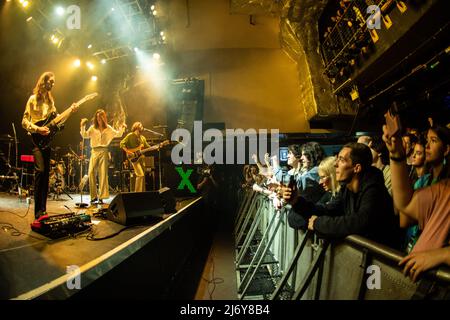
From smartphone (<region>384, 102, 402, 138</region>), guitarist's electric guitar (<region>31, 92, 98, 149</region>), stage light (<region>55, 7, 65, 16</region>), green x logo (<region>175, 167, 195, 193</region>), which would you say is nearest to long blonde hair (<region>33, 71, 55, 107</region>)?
guitarist's electric guitar (<region>31, 92, 98, 149</region>)

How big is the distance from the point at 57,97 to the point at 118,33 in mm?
3294

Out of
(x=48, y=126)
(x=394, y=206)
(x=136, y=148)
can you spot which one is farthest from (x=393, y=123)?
(x=136, y=148)

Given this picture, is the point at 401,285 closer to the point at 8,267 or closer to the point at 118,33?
the point at 8,267

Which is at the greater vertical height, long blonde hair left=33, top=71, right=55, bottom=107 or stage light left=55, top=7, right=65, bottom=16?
stage light left=55, top=7, right=65, bottom=16

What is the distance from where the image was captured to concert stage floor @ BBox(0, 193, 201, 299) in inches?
60.7

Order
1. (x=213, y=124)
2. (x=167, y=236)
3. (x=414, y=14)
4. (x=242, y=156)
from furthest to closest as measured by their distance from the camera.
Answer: (x=242, y=156) → (x=213, y=124) → (x=414, y=14) → (x=167, y=236)

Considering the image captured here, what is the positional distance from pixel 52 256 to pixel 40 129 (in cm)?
193

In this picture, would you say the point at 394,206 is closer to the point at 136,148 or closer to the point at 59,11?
the point at 136,148

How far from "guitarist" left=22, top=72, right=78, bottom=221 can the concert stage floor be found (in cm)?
36

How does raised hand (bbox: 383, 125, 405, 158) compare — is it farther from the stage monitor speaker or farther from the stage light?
the stage light

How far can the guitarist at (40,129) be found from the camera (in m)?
3.20

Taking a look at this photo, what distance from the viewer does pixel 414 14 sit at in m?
4.78

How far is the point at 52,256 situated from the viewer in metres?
2.13
